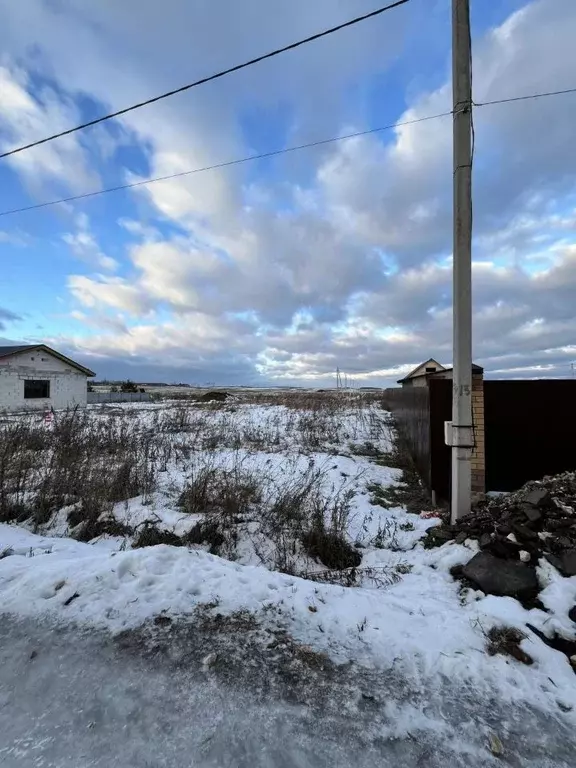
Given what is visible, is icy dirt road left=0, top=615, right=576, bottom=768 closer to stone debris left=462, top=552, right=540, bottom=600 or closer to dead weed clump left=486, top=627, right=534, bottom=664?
dead weed clump left=486, top=627, right=534, bottom=664

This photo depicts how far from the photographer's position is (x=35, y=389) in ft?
88.4

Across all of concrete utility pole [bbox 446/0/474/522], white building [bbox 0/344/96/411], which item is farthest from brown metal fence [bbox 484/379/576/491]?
white building [bbox 0/344/96/411]

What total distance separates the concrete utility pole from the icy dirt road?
2.81 meters

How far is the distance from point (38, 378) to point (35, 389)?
0.75 m

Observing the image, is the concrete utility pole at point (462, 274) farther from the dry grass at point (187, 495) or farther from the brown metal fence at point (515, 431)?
the dry grass at point (187, 495)

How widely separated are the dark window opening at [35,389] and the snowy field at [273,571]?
21.1 meters

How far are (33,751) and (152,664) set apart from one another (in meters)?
0.67

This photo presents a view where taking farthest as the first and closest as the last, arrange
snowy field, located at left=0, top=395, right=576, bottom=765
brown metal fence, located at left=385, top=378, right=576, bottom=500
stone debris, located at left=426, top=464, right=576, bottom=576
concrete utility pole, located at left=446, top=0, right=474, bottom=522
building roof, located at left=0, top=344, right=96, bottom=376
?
building roof, located at left=0, top=344, right=96, bottom=376, brown metal fence, located at left=385, top=378, right=576, bottom=500, concrete utility pole, located at left=446, top=0, right=474, bottom=522, stone debris, located at left=426, top=464, right=576, bottom=576, snowy field, located at left=0, top=395, right=576, bottom=765

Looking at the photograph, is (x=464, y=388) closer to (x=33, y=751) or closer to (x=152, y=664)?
(x=152, y=664)

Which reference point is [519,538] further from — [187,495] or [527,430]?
[187,495]

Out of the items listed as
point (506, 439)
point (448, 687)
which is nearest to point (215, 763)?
point (448, 687)

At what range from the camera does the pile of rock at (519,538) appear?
3.24 m

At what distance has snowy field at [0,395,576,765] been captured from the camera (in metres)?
2.43

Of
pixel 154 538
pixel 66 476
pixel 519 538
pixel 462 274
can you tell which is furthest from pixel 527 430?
pixel 66 476
